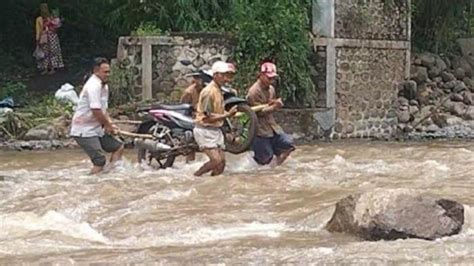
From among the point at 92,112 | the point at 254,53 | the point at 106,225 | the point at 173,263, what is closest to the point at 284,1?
the point at 254,53

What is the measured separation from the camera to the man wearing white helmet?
33.8ft

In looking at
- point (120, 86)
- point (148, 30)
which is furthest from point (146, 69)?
point (148, 30)

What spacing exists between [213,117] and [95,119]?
1.26m

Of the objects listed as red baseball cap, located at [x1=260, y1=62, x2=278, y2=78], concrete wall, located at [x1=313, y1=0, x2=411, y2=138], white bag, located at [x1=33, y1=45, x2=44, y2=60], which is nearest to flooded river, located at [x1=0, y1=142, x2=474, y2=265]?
red baseball cap, located at [x1=260, y1=62, x2=278, y2=78]

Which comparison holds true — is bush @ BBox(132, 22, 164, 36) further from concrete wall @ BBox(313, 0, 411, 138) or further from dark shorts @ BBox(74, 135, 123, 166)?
dark shorts @ BBox(74, 135, 123, 166)

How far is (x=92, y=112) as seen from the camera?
10.3 metres

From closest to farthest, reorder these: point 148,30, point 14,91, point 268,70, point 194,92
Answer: point 268,70, point 194,92, point 148,30, point 14,91

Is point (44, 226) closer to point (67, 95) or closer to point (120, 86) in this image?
point (120, 86)

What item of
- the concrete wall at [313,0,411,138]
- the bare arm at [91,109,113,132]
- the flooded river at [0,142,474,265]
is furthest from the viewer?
the concrete wall at [313,0,411,138]

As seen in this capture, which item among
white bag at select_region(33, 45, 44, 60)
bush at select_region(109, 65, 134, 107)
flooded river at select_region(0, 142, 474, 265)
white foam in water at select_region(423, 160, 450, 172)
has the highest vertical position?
white bag at select_region(33, 45, 44, 60)

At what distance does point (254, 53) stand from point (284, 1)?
44.0 inches

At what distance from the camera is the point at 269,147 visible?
11.4 metres

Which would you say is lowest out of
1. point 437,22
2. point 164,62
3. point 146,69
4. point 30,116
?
point 30,116

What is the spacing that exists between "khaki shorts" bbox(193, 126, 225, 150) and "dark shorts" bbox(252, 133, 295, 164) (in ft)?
2.87
